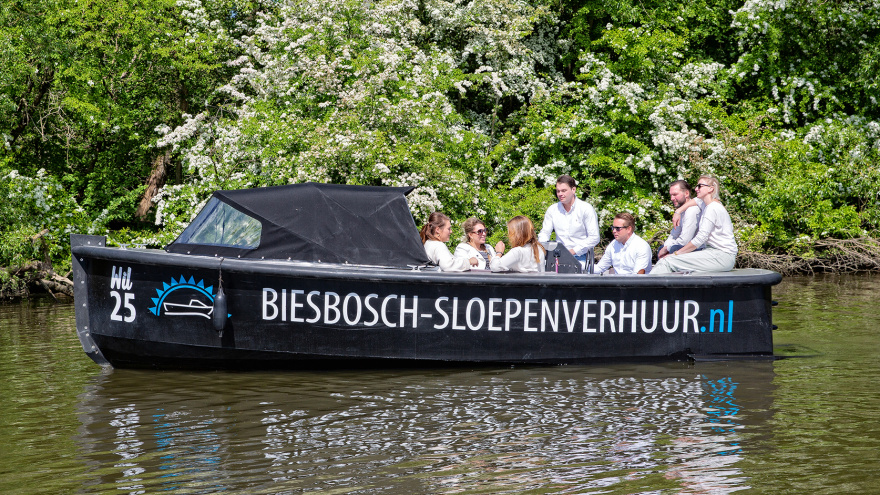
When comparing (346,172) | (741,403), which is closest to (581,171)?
(346,172)

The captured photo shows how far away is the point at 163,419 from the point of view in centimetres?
645

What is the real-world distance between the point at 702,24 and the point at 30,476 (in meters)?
20.4

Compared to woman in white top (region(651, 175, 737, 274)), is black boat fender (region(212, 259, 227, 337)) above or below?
below

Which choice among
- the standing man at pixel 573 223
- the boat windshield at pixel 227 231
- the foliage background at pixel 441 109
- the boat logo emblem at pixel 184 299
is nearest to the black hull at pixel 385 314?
the boat logo emblem at pixel 184 299

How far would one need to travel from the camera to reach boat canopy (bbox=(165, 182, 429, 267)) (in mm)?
A: 8047

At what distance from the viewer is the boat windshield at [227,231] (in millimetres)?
8094

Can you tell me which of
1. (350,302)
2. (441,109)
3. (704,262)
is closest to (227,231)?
(350,302)

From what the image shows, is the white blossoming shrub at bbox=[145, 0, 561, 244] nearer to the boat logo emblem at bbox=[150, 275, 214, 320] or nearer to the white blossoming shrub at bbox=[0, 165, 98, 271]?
the white blossoming shrub at bbox=[0, 165, 98, 271]

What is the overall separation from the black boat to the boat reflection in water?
23cm

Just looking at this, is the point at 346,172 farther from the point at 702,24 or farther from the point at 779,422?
the point at 702,24

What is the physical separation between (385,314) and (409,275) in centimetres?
43

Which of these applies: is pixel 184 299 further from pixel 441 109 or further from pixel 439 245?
pixel 441 109

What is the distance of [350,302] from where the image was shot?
7.80 metres

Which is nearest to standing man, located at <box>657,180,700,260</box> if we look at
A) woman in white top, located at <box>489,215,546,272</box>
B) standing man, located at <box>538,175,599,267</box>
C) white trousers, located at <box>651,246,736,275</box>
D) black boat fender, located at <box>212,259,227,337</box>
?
white trousers, located at <box>651,246,736,275</box>
